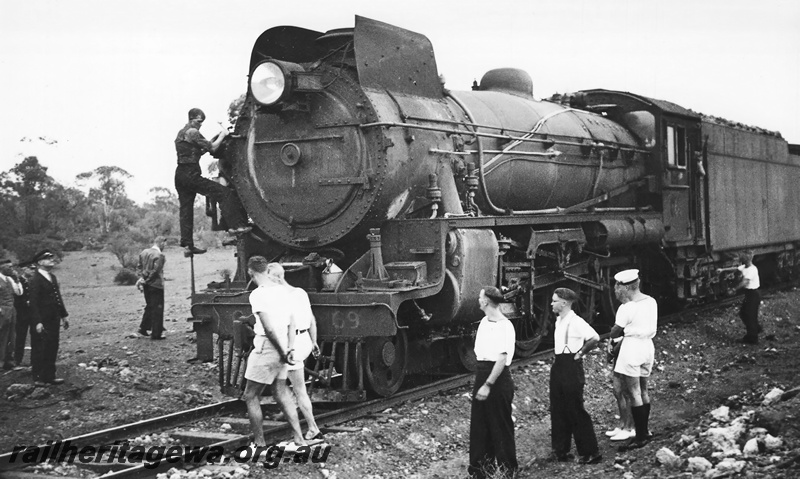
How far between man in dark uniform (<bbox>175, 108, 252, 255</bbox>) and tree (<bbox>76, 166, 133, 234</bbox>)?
26.7 meters

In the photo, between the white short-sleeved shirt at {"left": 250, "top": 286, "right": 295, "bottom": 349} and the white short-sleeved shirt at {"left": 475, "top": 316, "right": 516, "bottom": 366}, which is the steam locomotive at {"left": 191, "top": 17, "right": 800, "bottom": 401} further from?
the white short-sleeved shirt at {"left": 475, "top": 316, "right": 516, "bottom": 366}

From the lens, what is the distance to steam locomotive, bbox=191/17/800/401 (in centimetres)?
795

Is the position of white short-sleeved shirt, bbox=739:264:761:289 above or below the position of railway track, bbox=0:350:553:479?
above

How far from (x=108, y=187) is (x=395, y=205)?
101 ft

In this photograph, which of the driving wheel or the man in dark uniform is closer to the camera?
the driving wheel

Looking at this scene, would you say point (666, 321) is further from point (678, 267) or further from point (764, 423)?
point (764, 423)

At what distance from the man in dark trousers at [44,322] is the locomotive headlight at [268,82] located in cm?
379

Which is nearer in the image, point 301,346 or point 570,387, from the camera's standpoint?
point 570,387

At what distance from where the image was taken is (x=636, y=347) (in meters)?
6.71

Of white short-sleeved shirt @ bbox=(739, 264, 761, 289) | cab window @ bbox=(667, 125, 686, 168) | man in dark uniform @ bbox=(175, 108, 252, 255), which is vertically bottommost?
white short-sleeved shirt @ bbox=(739, 264, 761, 289)

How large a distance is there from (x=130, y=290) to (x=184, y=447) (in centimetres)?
1733

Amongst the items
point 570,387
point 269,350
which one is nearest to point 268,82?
point 269,350

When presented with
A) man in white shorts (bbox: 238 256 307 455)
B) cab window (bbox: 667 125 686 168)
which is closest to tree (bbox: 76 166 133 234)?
cab window (bbox: 667 125 686 168)

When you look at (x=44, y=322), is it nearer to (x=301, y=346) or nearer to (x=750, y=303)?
(x=301, y=346)
